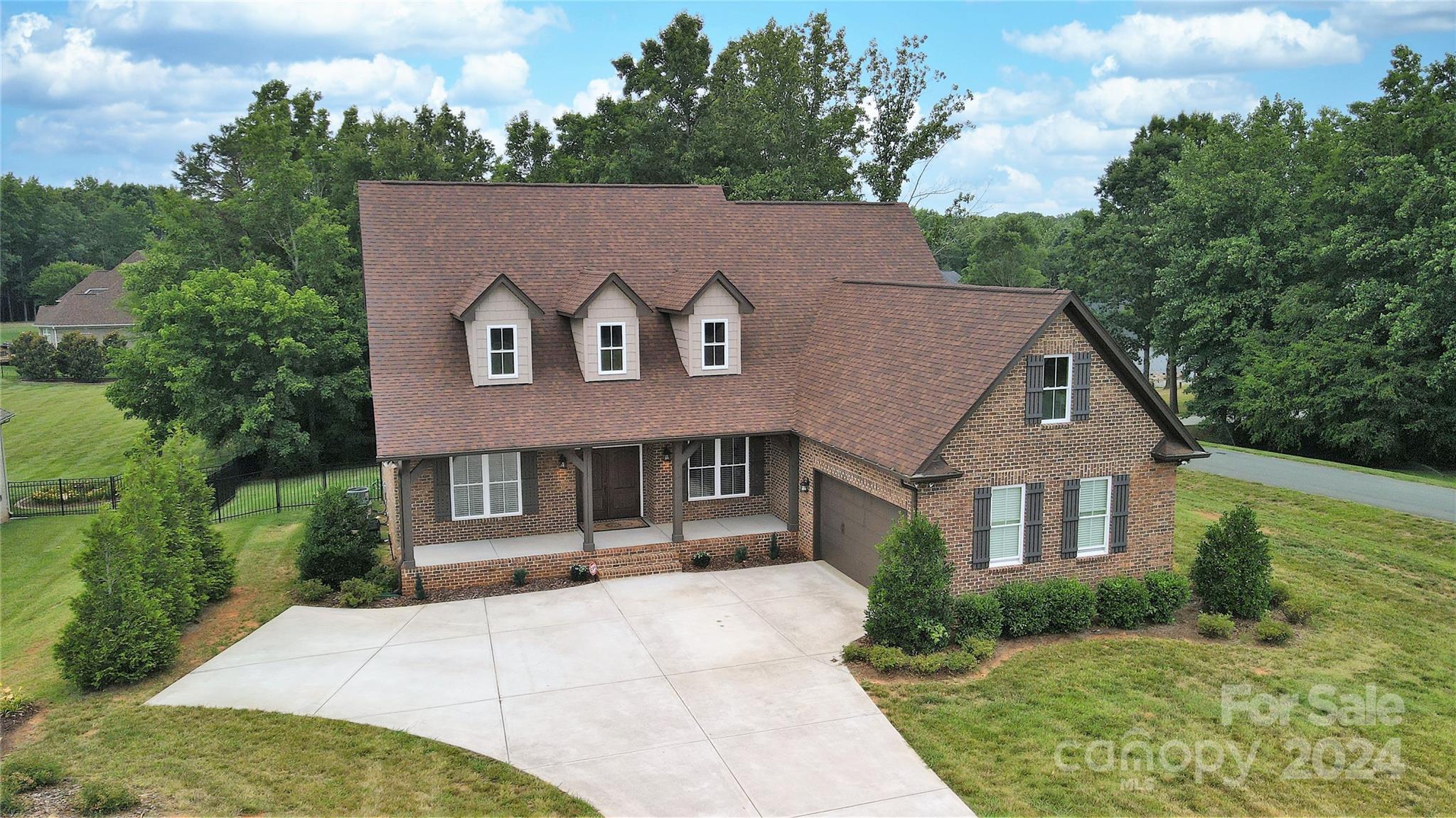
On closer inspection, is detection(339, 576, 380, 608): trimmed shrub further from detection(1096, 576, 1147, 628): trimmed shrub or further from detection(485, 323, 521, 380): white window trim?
detection(1096, 576, 1147, 628): trimmed shrub

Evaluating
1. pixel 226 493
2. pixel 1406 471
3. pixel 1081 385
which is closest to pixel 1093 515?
pixel 1081 385

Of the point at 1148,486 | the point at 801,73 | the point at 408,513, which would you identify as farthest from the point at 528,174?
the point at 1148,486

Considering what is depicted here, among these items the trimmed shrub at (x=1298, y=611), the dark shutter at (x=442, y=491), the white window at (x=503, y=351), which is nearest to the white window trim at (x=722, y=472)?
the white window at (x=503, y=351)

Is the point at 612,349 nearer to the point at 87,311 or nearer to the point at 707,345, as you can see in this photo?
the point at 707,345

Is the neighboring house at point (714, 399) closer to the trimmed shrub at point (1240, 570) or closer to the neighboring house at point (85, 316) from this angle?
the trimmed shrub at point (1240, 570)

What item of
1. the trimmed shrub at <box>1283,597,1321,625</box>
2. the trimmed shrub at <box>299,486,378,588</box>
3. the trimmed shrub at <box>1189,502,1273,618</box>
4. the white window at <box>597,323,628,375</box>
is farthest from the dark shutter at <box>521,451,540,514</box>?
the trimmed shrub at <box>1283,597,1321,625</box>

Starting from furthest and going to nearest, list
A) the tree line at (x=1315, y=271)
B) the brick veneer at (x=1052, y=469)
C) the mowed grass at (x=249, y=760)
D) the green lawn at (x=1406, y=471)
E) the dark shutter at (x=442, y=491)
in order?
1. the tree line at (x=1315, y=271)
2. the green lawn at (x=1406, y=471)
3. the dark shutter at (x=442, y=491)
4. the brick veneer at (x=1052, y=469)
5. the mowed grass at (x=249, y=760)
